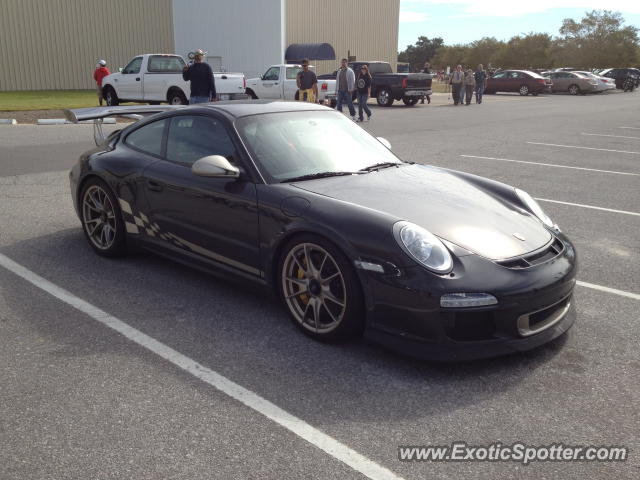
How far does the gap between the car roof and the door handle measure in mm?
681

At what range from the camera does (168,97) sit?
19875mm

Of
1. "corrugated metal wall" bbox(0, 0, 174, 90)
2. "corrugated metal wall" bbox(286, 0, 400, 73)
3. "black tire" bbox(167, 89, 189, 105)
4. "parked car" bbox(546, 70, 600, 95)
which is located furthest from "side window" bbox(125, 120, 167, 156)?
"parked car" bbox(546, 70, 600, 95)

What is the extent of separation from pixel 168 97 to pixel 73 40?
18.4 metres

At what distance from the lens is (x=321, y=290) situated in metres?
3.71

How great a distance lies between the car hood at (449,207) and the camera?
3.63m

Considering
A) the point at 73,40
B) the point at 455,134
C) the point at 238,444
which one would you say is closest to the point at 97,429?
the point at 238,444

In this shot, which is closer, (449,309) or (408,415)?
(408,415)

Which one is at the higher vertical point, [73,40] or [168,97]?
[73,40]

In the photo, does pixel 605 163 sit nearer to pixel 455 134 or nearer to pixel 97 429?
pixel 455 134

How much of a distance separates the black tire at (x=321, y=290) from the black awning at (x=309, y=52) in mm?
34996

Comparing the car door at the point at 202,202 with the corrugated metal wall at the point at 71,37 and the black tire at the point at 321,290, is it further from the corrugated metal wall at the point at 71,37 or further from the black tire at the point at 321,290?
the corrugated metal wall at the point at 71,37

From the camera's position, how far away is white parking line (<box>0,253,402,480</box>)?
2.67 m

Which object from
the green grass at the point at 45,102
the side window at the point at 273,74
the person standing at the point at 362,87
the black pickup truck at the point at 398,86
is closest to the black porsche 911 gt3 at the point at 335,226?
the person standing at the point at 362,87

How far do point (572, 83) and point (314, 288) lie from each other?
139 feet
